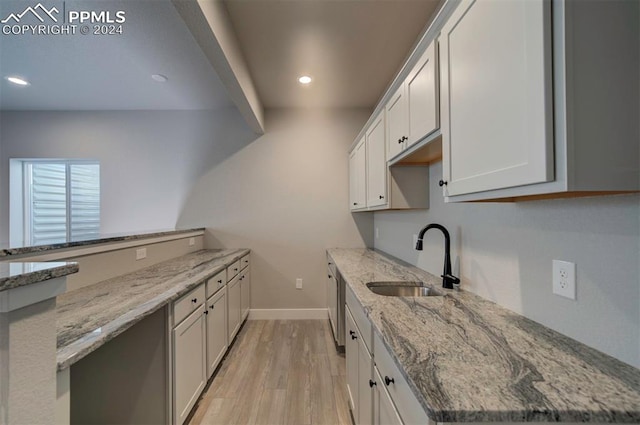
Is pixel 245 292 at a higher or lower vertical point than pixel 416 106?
lower

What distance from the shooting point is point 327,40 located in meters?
2.29

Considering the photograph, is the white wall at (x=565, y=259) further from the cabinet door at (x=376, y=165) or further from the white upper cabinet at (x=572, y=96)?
the cabinet door at (x=376, y=165)

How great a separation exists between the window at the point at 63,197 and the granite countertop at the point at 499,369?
4.35 metres

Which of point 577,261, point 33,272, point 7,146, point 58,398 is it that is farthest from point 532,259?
point 7,146

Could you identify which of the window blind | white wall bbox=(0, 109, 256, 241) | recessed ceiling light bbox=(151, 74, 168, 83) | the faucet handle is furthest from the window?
the faucet handle

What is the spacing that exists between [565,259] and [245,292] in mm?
3124

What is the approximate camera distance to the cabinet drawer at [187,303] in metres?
1.60

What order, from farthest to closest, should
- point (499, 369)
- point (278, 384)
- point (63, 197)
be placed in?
point (63, 197), point (278, 384), point (499, 369)

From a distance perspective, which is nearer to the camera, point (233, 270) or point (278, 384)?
point (278, 384)

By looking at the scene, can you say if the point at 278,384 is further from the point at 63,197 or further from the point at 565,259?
the point at 63,197

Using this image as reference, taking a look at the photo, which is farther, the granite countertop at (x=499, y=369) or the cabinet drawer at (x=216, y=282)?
the cabinet drawer at (x=216, y=282)

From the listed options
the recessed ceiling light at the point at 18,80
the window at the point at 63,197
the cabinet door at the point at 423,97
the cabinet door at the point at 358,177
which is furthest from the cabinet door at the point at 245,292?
the recessed ceiling light at the point at 18,80

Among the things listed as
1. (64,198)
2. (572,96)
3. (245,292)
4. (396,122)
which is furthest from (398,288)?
(64,198)

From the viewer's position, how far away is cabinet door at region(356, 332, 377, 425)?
4.13ft
